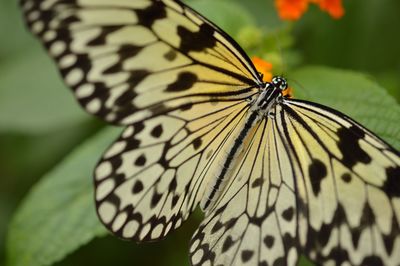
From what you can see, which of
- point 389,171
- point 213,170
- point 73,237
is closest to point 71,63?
point 213,170

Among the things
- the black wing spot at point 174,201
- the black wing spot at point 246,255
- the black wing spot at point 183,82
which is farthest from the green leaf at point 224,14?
the black wing spot at point 246,255

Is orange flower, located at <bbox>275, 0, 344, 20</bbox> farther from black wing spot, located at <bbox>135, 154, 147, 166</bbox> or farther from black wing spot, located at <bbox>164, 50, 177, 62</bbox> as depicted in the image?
black wing spot, located at <bbox>135, 154, 147, 166</bbox>

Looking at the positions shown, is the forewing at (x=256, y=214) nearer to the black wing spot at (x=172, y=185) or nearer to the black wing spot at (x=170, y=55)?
the black wing spot at (x=172, y=185)

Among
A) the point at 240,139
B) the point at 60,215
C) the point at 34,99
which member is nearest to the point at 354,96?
the point at 240,139

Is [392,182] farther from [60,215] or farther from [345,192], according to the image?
[60,215]

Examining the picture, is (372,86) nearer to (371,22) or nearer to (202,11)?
→ (202,11)

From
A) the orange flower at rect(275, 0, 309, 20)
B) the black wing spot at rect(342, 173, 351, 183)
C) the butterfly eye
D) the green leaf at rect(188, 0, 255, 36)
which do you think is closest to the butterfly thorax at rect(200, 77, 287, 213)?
the butterfly eye
